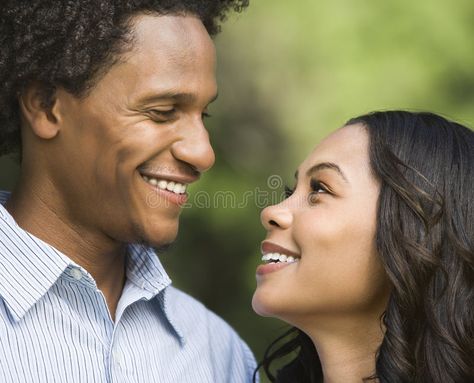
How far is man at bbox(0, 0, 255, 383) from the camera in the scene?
10.5 ft

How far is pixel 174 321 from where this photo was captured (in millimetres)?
3396

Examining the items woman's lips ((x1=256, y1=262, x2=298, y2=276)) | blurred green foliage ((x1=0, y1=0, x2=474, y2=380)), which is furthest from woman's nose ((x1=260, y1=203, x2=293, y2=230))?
blurred green foliage ((x1=0, y1=0, x2=474, y2=380))

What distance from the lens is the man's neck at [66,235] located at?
3234mm

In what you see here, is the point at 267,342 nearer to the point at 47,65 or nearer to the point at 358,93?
the point at 358,93

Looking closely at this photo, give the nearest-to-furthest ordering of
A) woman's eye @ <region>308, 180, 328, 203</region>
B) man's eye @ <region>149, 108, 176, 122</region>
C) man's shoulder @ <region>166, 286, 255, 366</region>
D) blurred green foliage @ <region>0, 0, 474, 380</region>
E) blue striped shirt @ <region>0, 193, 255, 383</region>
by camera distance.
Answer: blue striped shirt @ <region>0, 193, 255, 383</region>
woman's eye @ <region>308, 180, 328, 203</region>
man's eye @ <region>149, 108, 176, 122</region>
man's shoulder @ <region>166, 286, 255, 366</region>
blurred green foliage @ <region>0, 0, 474, 380</region>

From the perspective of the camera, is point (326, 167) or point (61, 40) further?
point (61, 40)

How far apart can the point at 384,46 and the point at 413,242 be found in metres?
2.15

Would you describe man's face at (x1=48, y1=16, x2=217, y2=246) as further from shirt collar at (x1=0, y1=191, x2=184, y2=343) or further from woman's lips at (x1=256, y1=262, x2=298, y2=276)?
woman's lips at (x1=256, y1=262, x2=298, y2=276)

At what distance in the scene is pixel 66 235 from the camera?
3.24 meters

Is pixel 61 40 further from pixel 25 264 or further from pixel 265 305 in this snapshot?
pixel 265 305

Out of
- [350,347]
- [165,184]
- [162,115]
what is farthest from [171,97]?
[350,347]

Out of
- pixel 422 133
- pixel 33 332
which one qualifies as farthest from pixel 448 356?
pixel 33 332

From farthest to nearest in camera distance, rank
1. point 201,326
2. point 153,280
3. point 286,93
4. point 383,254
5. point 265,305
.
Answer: point 286,93 < point 201,326 < point 153,280 < point 265,305 < point 383,254

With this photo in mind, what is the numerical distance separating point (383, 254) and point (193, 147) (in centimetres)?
71
